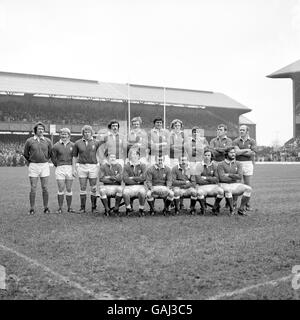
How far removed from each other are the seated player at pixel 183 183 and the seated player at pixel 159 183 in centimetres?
13

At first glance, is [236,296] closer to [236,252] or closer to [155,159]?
[236,252]

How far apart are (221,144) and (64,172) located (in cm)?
328

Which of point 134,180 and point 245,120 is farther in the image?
point 245,120

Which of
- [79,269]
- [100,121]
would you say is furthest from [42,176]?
[100,121]

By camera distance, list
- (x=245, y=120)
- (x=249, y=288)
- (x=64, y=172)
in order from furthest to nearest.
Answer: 1. (x=245, y=120)
2. (x=64, y=172)
3. (x=249, y=288)

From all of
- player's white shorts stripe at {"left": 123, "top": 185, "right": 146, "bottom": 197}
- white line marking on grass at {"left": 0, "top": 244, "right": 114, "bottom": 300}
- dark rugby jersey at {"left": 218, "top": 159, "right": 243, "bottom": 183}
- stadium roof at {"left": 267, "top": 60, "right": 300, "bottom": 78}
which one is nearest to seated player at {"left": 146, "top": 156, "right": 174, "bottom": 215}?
player's white shorts stripe at {"left": 123, "top": 185, "right": 146, "bottom": 197}

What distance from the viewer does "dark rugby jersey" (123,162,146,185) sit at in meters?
8.69

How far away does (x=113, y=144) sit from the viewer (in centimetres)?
918

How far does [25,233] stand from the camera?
273 inches

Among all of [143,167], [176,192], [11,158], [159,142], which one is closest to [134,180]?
[143,167]

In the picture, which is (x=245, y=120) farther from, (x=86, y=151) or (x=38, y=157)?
(x=38, y=157)

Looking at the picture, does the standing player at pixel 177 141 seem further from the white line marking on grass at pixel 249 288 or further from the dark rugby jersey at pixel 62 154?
the white line marking on grass at pixel 249 288

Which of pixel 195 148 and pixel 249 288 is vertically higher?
pixel 195 148
